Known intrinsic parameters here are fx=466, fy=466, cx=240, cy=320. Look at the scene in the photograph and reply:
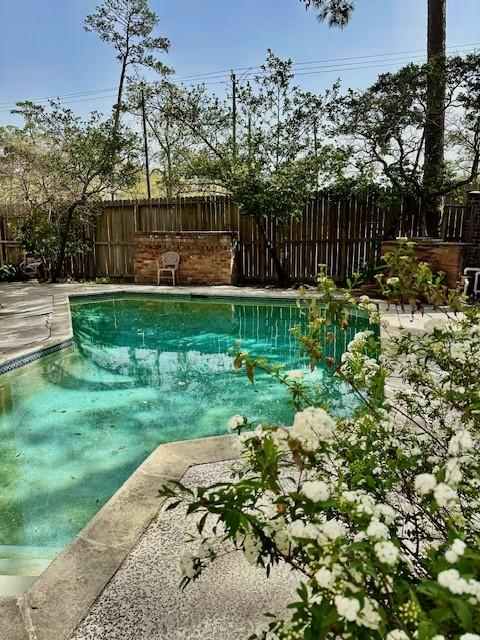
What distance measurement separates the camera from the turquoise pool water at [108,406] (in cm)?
248

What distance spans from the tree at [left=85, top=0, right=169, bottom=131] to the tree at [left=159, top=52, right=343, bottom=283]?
12.5 feet

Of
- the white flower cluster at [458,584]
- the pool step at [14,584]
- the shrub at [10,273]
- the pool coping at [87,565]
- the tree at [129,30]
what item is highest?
the tree at [129,30]

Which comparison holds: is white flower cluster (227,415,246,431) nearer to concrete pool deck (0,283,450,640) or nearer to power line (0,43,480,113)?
concrete pool deck (0,283,450,640)

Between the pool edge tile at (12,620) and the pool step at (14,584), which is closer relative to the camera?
the pool edge tile at (12,620)

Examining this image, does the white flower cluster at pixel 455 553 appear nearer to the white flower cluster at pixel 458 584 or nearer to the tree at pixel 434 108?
the white flower cluster at pixel 458 584

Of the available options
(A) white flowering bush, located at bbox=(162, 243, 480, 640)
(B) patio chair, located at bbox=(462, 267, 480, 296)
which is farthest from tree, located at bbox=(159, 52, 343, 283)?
(A) white flowering bush, located at bbox=(162, 243, 480, 640)

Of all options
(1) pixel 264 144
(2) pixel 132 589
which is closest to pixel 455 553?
(2) pixel 132 589

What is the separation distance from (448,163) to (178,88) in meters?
5.70

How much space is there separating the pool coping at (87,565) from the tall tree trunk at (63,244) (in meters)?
8.95

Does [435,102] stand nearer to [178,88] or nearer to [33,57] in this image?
[178,88]

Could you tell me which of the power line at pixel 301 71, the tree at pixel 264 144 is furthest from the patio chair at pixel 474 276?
the power line at pixel 301 71

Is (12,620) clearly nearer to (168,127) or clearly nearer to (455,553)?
(455,553)

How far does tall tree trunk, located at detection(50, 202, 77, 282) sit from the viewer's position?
10.2 meters

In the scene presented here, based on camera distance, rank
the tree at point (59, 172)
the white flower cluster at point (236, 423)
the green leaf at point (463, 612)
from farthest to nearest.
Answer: the tree at point (59, 172), the white flower cluster at point (236, 423), the green leaf at point (463, 612)
